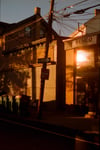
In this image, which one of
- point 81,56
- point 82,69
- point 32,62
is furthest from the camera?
point 32,62

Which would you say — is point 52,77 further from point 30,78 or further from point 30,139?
point 30,139

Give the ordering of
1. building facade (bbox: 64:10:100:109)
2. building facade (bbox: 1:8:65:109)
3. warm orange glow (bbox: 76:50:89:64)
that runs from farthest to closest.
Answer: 1. building facade (bbox: 1:8:65:109)
2. warm orange glow (bbox: 76:50:89:64)
3. building facade (bbox: 64:10:100:109)

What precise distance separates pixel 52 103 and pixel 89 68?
4.31 m

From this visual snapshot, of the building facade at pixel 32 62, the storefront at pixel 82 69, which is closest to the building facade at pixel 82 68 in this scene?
the storefront at pixel 82 69

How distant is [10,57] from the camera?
25.6 m

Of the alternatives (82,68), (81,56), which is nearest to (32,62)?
(81,56)

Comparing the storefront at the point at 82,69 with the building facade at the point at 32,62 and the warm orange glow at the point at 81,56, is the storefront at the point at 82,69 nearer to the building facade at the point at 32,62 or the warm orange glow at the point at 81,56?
the warm orange glow at the point at 81,56

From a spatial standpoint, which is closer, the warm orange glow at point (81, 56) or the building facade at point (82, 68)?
the building facade at point (82, 68)

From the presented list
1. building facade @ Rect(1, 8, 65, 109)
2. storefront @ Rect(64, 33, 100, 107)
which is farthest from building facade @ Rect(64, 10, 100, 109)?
building facade @ Rect(1, 8, 65, 109)

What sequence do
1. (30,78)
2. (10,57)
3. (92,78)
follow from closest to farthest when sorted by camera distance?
(92,78), (30,78), (10,57)

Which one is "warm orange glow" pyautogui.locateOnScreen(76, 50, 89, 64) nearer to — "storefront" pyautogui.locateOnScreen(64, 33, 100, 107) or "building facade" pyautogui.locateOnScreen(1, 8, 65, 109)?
"storefront" pyautogui.locateOnScreen(64, 33, 100, 107)

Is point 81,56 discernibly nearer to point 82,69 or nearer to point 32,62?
point 82,69

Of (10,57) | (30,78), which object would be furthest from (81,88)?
(10,57)

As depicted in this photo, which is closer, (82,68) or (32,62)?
(82,68)
